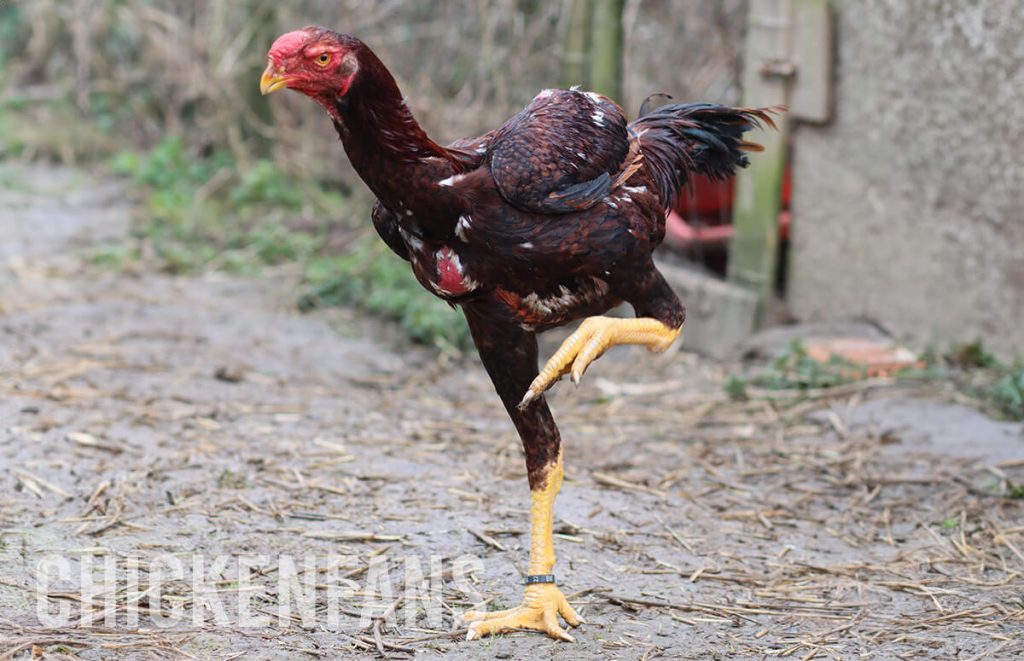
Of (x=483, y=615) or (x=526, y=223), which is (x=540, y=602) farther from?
(x=526, y=223)

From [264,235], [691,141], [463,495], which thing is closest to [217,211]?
[264,235]

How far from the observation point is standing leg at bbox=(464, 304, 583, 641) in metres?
3.74

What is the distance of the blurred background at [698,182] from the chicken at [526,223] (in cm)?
324

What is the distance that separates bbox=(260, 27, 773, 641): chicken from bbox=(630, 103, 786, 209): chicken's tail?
0.31 ft

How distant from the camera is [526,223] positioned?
354 cm

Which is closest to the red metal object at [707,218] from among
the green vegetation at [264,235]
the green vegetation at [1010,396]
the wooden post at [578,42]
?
the wooden post at [578,42]

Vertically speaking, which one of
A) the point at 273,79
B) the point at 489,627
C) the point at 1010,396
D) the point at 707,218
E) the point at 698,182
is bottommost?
the point at 489,627

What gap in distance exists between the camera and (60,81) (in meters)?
13.3

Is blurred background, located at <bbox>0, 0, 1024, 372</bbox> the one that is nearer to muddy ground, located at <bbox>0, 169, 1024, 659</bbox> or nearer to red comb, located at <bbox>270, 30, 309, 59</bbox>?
muddy ground, located at <bbox>0, 169, 1024, 659</bbox>

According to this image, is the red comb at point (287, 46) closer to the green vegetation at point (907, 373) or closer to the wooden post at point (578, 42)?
the green vegetation at point (907, 373)

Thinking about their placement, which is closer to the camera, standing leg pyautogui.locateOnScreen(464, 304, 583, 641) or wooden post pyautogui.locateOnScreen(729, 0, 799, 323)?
standing leg pyautogui.locateOnScreen(464, 304, 583, 641)

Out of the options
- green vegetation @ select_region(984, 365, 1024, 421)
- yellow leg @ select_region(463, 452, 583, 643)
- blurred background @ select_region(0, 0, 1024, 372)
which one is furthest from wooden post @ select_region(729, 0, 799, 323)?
yellow leg @ select_region(463, 452, 583, 643)

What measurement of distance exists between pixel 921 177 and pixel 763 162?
3.26ft

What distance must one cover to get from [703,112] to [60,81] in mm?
10838
